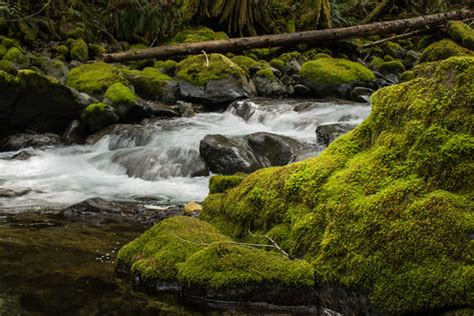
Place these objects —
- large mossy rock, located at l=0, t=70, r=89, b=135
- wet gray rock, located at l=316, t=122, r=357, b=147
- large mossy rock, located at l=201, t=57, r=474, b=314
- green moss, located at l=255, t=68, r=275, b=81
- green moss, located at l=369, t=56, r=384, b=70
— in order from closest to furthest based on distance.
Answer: large mossy rock, located at l=201, t=57, r=474, b=314, wet gray rock, located at l=316, t=122, r=357, b=147, large mossy rock, located at l=0, t=70, r=89, b=135, green moss, located at l=255, t=68, r=275, b=81, green moss, located at l=369, t=56, r=384, b=70

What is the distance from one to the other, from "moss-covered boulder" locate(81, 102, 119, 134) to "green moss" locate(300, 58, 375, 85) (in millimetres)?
5825

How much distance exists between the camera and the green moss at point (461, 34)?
1659 centimetres

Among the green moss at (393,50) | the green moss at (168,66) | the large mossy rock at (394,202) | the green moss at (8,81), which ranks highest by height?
the large mossy rock at (394,202)

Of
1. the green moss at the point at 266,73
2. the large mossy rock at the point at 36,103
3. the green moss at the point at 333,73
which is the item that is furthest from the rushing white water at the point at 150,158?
the green moss at the point at 266,73

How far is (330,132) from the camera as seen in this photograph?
9.79 meters

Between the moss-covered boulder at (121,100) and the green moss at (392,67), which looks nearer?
the moss-covered boulder at (121,100)

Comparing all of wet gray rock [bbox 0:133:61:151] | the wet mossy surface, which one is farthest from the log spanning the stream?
the wet mossy surface

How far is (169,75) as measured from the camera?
1564 centimetres

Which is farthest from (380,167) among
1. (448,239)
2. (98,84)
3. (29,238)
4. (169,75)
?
(169,75)

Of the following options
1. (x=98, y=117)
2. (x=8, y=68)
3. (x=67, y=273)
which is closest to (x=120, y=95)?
(x=98, y=117)

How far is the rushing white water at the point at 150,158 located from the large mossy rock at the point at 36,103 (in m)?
0.93

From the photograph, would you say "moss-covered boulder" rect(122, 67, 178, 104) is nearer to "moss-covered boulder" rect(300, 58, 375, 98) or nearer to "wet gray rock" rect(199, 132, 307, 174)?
"moss-covered boulder" rect(300, 58, 375, 98)

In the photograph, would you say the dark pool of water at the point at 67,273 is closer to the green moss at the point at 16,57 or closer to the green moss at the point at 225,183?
the green moss at the point at 225,183

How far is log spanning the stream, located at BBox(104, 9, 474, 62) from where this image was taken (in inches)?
605
